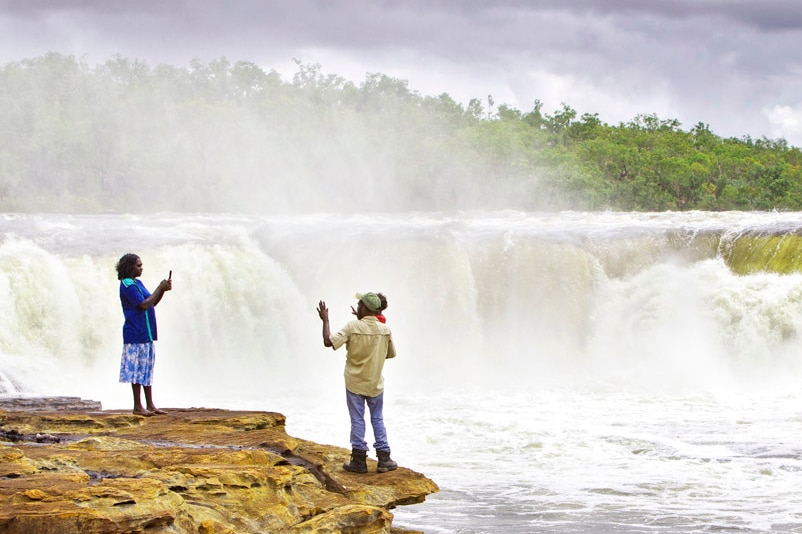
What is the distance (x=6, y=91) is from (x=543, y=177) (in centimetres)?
2371

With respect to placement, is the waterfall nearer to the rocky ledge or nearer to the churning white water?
the churning white water

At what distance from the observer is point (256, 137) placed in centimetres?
4791

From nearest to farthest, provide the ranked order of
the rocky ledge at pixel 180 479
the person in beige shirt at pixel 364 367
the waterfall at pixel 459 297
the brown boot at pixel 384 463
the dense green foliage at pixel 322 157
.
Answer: the rocky ledge at pixel 180 479 → the person in beige shirt at pixel 364 367 → the brown boot at pixel 384 463 → the waterfall at pixel 459 297 → the dense green foliage at pixel 322 157

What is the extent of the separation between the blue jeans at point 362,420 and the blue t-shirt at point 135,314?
163 centimetres

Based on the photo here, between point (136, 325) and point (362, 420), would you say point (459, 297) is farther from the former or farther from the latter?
point (362, 420)

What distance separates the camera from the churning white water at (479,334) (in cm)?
1229

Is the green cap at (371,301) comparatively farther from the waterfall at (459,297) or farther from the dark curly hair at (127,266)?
the waterfall at (459,297)

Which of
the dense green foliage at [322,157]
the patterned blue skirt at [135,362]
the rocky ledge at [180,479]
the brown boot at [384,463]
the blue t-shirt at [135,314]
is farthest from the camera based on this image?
the dense green foliage at [322,157]

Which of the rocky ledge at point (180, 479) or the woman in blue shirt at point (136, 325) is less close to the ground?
the woman in blue shirt at point (136, 325)

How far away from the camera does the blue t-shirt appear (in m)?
7.88

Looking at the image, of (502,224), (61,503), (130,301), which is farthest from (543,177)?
(61,503)

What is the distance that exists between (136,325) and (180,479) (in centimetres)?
227

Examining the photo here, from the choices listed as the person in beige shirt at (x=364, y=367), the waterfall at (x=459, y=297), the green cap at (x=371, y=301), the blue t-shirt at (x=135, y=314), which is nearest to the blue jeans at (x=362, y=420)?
the person in beige shirt at (x=364, y=367)

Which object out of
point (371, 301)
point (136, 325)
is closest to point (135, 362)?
point (136, 325)
